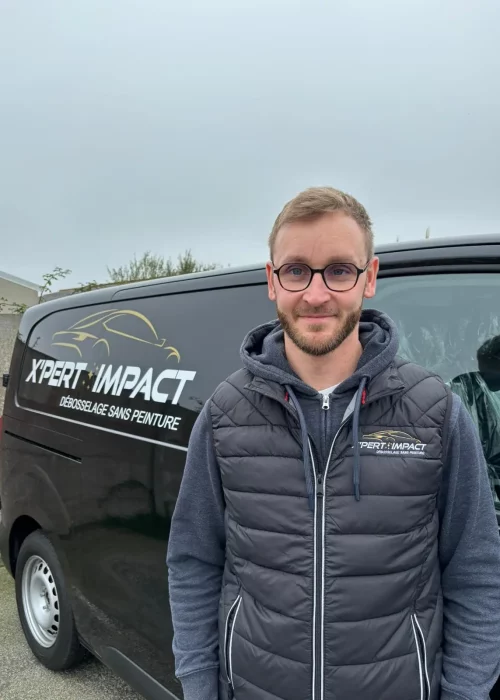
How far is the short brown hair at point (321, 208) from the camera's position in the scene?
1209mm

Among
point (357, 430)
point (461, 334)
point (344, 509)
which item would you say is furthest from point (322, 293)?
point (461, 334)

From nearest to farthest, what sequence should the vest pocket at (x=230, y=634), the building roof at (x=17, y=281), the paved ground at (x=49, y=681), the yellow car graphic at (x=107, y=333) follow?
the vest pocket at (x=230, y=634) → the yellow car graphic at (x=107, y=333) → the paved ground at (x=49, y=681) → the building roof at (x=17, y=281)

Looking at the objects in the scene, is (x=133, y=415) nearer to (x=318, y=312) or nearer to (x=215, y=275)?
(x=215, y=275)

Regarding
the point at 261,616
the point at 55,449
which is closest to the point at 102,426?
the point at 55,449

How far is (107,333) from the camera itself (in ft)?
8.39

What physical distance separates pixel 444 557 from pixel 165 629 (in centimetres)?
120

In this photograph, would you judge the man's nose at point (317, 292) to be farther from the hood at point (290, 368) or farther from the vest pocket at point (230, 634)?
the vest pocket at point (230, 634)

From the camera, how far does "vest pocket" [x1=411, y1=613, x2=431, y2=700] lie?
3.75ft

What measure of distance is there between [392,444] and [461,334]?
0.56 meters

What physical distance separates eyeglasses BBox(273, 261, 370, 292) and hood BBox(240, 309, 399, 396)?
0.50 feet

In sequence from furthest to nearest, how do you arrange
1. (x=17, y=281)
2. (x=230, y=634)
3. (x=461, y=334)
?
(x=17, y=281) → (x=461, y=334) → (x=230, y=634)

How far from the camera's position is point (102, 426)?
2.35 metres

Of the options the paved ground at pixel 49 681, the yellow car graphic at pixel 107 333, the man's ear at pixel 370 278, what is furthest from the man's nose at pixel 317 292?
the paved ground at pixel 49 681

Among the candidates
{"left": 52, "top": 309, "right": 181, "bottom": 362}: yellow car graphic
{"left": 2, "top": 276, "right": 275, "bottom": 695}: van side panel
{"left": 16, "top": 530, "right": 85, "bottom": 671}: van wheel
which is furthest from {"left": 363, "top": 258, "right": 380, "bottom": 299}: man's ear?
{"left": 16, "top": 530, "right": 85, "bottom": 671}: van wheel
